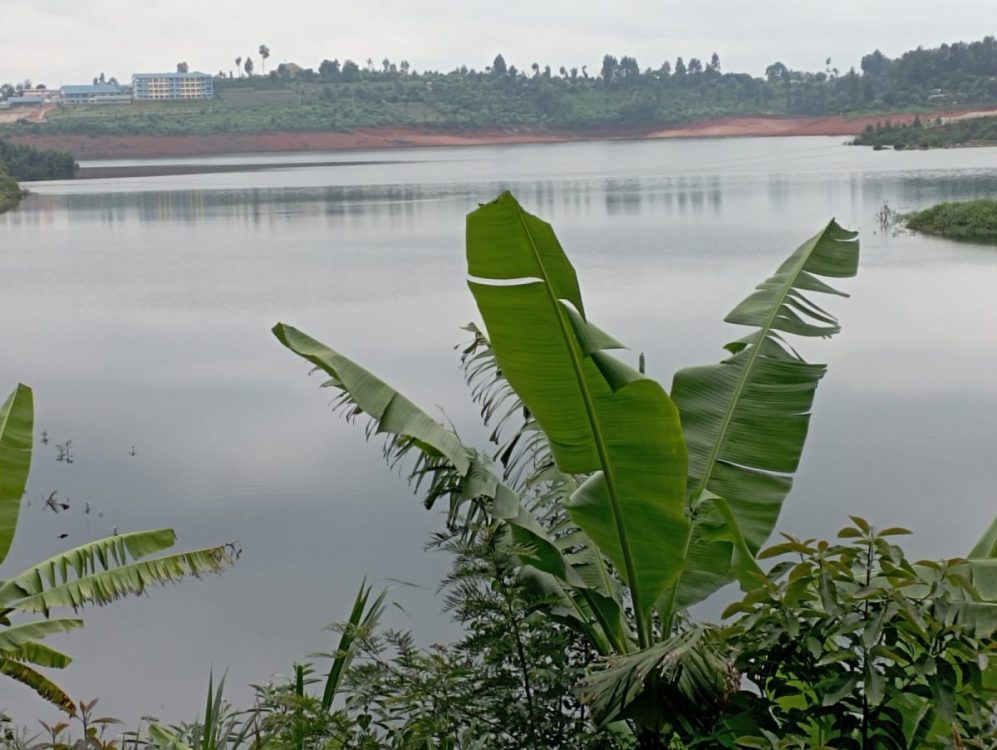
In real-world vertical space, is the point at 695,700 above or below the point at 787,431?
below

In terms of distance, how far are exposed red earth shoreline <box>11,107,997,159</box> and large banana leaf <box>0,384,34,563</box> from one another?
5745cm

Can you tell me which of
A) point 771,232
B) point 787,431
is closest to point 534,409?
point 787,431

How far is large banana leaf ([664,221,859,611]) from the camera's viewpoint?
10.8ft

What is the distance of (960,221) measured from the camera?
62.4 ft

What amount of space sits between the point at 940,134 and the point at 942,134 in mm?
83

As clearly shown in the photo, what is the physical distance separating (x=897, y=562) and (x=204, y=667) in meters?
3.50

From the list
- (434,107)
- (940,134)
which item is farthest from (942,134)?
(434,107)

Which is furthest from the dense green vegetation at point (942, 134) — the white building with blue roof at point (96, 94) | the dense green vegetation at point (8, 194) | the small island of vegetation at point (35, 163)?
the white building with blue roof at point (96, 94)

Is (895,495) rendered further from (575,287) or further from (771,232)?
(771,232)

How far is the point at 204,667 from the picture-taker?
5129 millimetres

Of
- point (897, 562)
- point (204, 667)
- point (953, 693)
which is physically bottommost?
point (204, 667)

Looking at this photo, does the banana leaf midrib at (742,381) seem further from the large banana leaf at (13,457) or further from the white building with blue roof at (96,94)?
the white building with blue roof at (96,94)

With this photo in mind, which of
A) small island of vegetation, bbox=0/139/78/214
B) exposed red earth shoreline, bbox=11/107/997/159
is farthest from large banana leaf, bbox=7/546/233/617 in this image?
exposed red earth shoreline, bbox=11/107/997/159

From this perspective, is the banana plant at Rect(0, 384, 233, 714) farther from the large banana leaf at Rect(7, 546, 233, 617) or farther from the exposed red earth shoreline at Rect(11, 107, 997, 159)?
the exposed red earth shoreline at Rect(11, 107, 997, 159)
